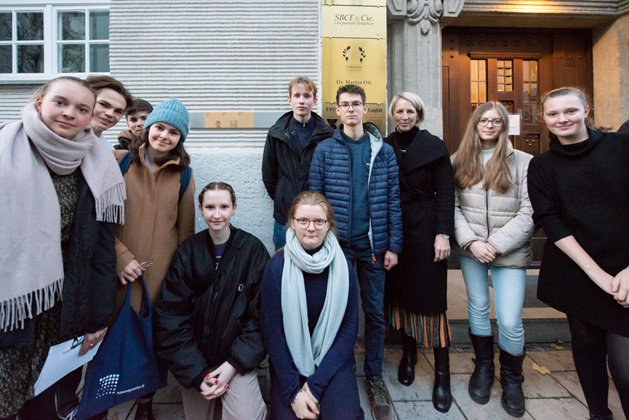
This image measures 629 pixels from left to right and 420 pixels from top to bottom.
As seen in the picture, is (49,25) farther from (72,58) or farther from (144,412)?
(144,412)

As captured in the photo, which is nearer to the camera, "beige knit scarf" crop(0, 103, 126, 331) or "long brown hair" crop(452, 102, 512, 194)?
"beige knit scarf" crop(0, 103, 126, 331)

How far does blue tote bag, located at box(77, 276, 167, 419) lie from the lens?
1931mm

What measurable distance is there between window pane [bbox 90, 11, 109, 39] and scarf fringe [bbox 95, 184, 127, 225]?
3.04 m

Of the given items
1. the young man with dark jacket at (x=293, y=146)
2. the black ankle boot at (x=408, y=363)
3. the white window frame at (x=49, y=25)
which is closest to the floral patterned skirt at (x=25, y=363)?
the young man with dark jacket at (x=293, y=146)

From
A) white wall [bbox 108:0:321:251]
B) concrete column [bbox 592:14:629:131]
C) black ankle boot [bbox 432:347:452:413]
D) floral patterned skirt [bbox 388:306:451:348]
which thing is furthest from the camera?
concrete column [bbox 592:14:629:131]

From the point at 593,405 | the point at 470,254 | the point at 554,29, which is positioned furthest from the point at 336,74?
the point at 554,29

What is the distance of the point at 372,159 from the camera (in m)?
2.46

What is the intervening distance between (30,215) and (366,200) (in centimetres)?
184

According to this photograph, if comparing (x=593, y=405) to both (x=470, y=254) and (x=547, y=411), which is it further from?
(x=470, y=254)

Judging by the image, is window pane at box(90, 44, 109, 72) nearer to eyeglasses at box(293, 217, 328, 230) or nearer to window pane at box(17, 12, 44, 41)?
window pane at box(17, 12, 44, 41)

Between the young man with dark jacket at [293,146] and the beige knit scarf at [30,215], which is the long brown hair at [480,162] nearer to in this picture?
the young man with dark jacket at [293,146]

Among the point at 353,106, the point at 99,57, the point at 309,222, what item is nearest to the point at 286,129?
the point at 353,106

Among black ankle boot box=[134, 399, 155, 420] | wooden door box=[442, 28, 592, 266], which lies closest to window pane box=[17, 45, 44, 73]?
black ankle boot box=[134, 399, 155, 420]

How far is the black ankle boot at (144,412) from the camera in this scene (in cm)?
232
